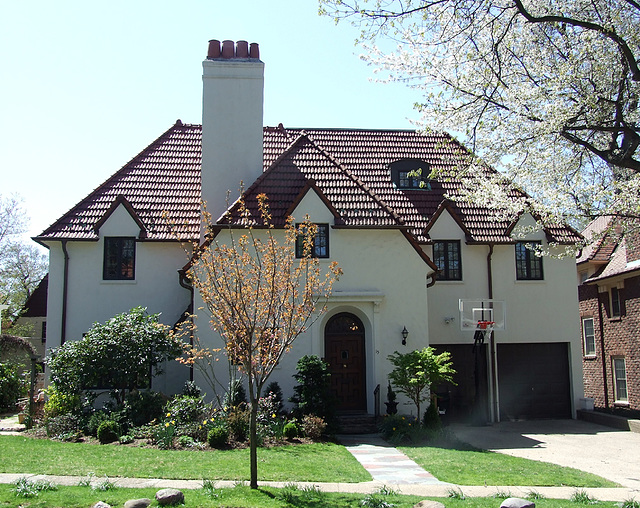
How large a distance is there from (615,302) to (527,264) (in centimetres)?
435

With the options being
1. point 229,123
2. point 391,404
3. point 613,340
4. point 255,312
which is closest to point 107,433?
point 255,312

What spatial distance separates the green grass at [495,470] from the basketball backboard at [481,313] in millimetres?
6781

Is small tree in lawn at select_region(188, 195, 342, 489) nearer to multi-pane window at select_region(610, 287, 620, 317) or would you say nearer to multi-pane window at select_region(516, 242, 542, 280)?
multi-pane window at select_region(516, 242, 542, 280)

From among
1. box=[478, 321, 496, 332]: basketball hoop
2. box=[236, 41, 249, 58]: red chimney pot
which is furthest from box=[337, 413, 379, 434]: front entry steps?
box=[236, 41, 249, 58]: red chimney pot

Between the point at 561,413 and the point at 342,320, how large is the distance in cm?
926

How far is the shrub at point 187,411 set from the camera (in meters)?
15.0

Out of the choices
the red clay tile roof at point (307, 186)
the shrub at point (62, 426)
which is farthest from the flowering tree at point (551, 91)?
the shrub at point (62, 426)

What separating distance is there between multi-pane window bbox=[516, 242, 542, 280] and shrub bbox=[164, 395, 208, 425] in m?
12.6

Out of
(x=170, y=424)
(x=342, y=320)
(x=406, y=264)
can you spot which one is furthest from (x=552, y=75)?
(x=170, y=424)

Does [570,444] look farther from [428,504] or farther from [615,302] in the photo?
[428,504]

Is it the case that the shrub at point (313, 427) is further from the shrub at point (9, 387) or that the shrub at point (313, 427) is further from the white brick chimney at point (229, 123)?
the shrub at point (9, 387)

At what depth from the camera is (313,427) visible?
49.8 feet

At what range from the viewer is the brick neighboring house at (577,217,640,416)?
22094 millimetres

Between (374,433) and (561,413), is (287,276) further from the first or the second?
(561,413)
